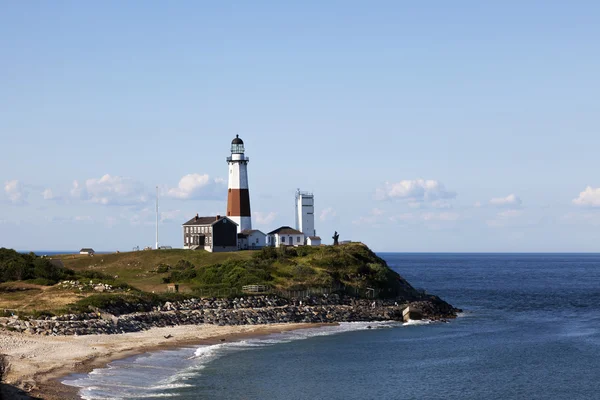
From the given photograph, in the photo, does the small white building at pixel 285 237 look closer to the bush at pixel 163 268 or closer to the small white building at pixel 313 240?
the small white building at pixel 313 240

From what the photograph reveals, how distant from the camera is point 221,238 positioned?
110 m

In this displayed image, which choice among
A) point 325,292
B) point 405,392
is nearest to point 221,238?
point 325,292

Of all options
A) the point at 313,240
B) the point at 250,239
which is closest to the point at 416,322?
the point at 313,240

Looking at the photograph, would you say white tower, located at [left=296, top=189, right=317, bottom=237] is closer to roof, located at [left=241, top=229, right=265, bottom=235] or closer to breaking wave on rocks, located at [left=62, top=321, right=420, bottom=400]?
roof, located at [left=241, top=229, right=265, bottom=235]

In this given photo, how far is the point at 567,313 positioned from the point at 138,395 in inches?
2612

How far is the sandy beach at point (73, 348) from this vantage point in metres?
42.3

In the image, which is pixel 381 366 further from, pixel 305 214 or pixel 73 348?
pixel 305 214

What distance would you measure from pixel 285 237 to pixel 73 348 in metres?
61.6

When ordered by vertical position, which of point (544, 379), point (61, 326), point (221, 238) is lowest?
point (544, 379)

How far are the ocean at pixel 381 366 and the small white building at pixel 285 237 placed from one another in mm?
35193

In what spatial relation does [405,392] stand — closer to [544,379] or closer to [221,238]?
[544,379]

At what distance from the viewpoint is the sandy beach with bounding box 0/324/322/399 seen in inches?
1667

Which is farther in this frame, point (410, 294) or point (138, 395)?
point (410, 294)

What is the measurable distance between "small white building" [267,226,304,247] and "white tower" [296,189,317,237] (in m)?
1.92
